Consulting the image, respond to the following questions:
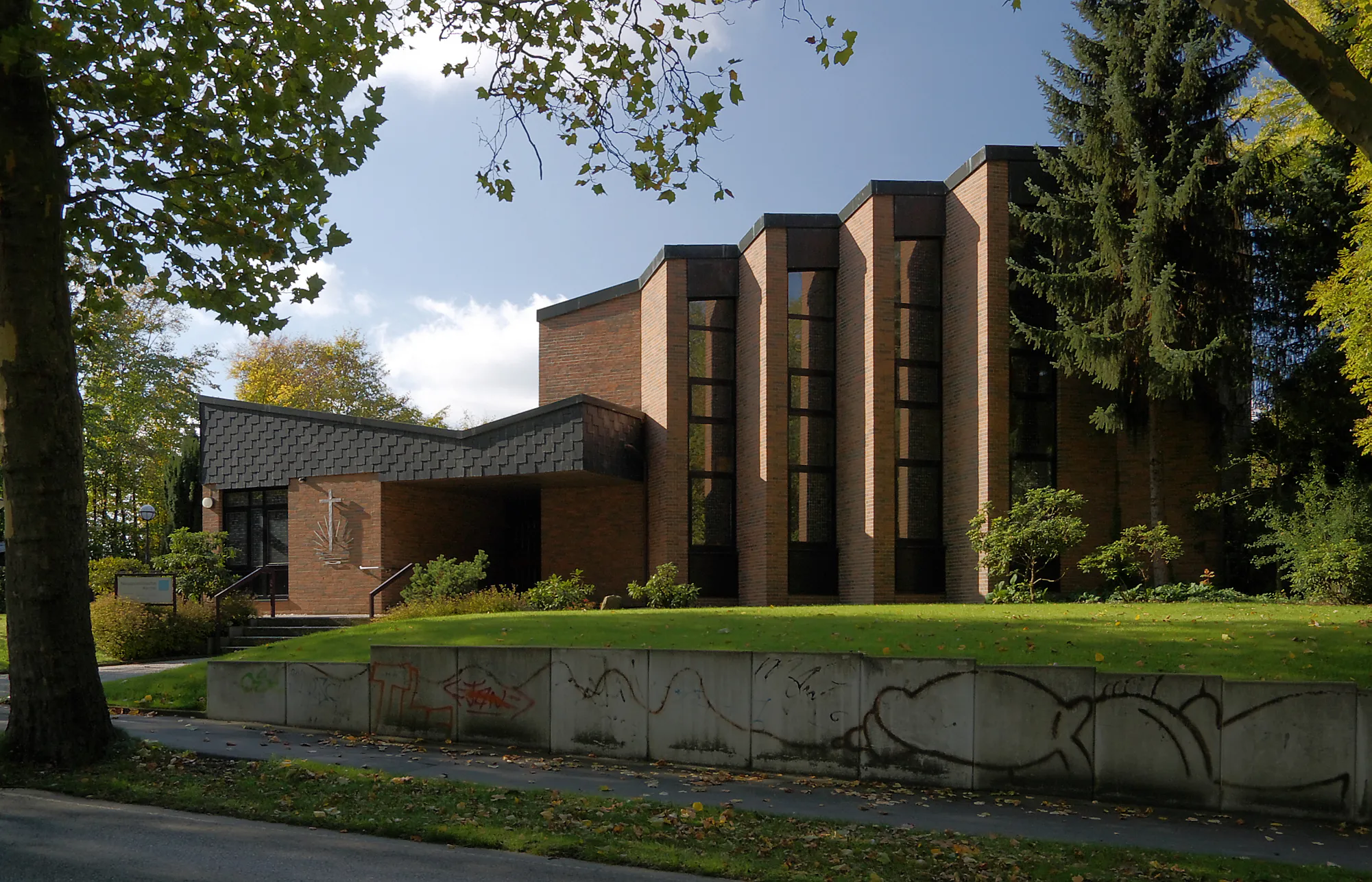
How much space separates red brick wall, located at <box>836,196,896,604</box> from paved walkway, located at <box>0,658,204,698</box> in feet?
44.0

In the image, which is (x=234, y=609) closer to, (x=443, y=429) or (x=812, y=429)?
(x=443, y=429)

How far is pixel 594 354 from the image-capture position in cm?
2930

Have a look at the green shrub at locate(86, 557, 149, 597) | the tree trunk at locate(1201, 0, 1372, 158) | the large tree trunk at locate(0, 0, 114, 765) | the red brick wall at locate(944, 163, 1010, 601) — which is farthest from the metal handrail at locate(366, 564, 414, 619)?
the tree trunk at locate(1201, 0, 1372, 158)

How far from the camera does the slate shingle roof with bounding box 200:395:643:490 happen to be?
23.9m

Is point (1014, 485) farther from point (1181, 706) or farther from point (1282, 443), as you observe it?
point (1181, 706)

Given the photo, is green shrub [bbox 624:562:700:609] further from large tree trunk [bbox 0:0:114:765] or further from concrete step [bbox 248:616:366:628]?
large tree trunk [bbox 0:0:114:765]

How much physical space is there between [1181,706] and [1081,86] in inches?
661

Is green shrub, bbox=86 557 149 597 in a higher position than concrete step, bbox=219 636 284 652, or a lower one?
higher

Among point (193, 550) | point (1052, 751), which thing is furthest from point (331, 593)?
point (1052, 751)

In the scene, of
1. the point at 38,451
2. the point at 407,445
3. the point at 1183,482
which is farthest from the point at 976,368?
the point at 38,451

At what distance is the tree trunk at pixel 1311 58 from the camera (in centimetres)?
632

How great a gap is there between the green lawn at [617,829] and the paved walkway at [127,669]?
8.41 meters

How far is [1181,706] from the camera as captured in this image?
30.6ft

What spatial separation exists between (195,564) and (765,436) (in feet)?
44.9
